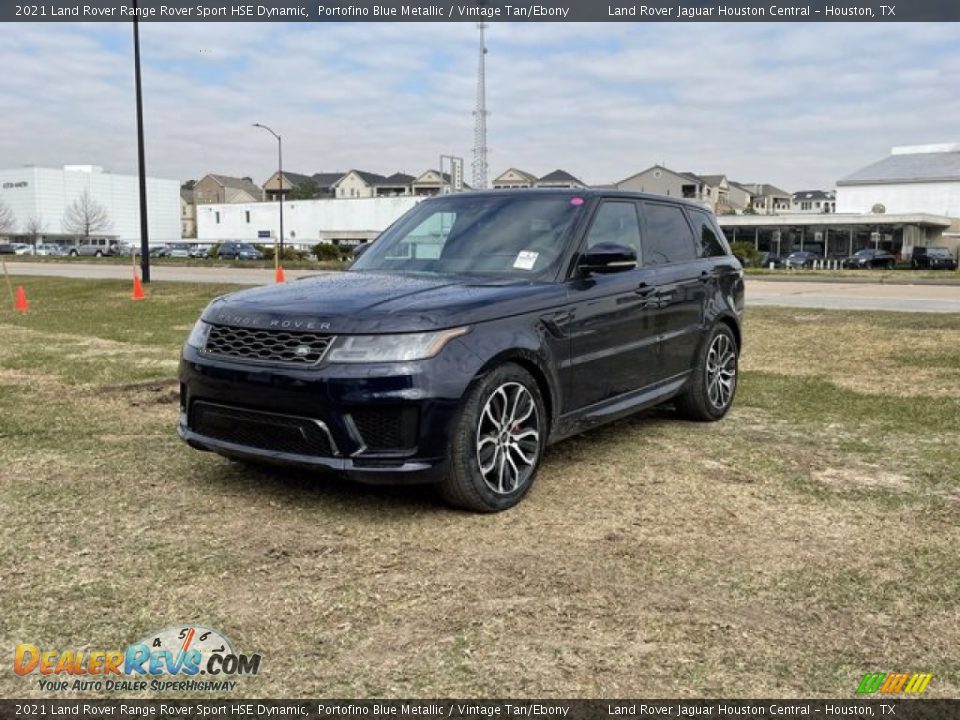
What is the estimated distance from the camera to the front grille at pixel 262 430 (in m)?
4.18

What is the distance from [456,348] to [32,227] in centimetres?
13165

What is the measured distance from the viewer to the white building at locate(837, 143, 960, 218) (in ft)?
237

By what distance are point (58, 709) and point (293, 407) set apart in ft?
5.72

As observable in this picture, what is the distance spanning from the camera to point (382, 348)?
13.6 feet

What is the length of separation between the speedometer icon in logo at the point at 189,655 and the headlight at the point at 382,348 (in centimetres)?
143

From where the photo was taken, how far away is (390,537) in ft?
13.6

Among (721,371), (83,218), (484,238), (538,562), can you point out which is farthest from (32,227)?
(538,562)

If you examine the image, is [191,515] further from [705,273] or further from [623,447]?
[705,273]

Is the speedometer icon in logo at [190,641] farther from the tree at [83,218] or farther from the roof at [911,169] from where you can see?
the tree at [83,218]

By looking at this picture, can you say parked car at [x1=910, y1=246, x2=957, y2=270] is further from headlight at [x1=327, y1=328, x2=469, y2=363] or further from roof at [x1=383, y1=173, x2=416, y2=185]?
roof at [x1=383, y1=173, x2=416, y2=185]

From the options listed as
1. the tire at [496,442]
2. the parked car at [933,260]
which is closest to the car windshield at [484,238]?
the tire at [496,442]

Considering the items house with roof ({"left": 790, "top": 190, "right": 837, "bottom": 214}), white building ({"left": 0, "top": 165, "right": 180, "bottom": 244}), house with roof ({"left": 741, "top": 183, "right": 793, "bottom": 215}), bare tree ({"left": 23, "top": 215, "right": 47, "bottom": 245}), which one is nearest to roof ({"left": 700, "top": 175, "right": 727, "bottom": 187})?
house with roof ({"left": 741, "top": 183, "right": 793, "bottom": 215})

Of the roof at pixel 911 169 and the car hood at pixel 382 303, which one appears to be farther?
the roof at pixel 911 169

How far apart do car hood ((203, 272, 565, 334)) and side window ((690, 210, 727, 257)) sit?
227 centimetres
